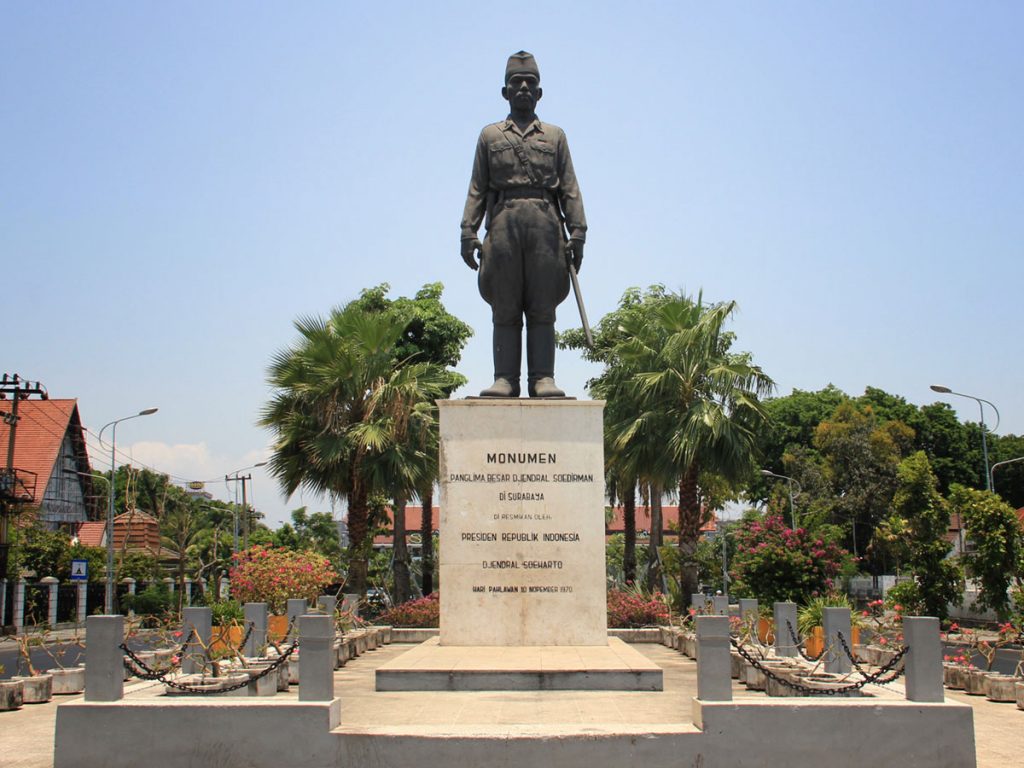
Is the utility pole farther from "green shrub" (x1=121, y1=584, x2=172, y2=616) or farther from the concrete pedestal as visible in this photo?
the concrete pedestal

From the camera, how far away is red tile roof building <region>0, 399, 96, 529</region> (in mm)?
46700

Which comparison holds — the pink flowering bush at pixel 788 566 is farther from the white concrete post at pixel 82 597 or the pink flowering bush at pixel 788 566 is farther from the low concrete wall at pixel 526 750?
the white concrete post at pixel 82 597

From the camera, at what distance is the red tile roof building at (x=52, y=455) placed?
46.7 m

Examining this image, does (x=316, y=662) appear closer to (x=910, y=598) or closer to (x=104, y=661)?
(x=104, y=661)

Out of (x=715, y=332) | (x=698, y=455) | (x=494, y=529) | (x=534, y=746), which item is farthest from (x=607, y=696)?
(x=715, y=332)

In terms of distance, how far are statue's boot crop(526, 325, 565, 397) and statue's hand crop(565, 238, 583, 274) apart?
0.87 metres

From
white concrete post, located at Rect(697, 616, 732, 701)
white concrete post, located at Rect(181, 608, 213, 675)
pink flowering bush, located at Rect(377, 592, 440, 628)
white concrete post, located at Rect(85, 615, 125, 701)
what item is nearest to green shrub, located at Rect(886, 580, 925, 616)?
pink flowering bush, located at Rect(377, 592, 440, 628)

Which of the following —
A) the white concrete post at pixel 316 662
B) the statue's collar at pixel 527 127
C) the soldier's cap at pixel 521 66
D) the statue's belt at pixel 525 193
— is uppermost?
the soldier's cap at pixel 521 66

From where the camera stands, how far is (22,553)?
37.0m

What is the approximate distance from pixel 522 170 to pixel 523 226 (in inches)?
27.3

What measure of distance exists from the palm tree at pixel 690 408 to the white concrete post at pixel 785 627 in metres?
8.95

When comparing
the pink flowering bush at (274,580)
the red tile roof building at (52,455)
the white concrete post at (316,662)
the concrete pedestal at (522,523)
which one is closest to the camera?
the white concrete post at (316,662)

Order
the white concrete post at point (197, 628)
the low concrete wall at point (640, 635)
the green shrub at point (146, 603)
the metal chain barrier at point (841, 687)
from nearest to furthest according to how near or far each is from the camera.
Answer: the metal chain barrier at point (841, 687), the white concrete post at point (197, 628), the low concrete wall at point (640, 635), the green shrub at point (146, 603)

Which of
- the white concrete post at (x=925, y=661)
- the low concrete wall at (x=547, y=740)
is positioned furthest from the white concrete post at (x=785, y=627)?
the low concrete wall at (x=547, y=740)
